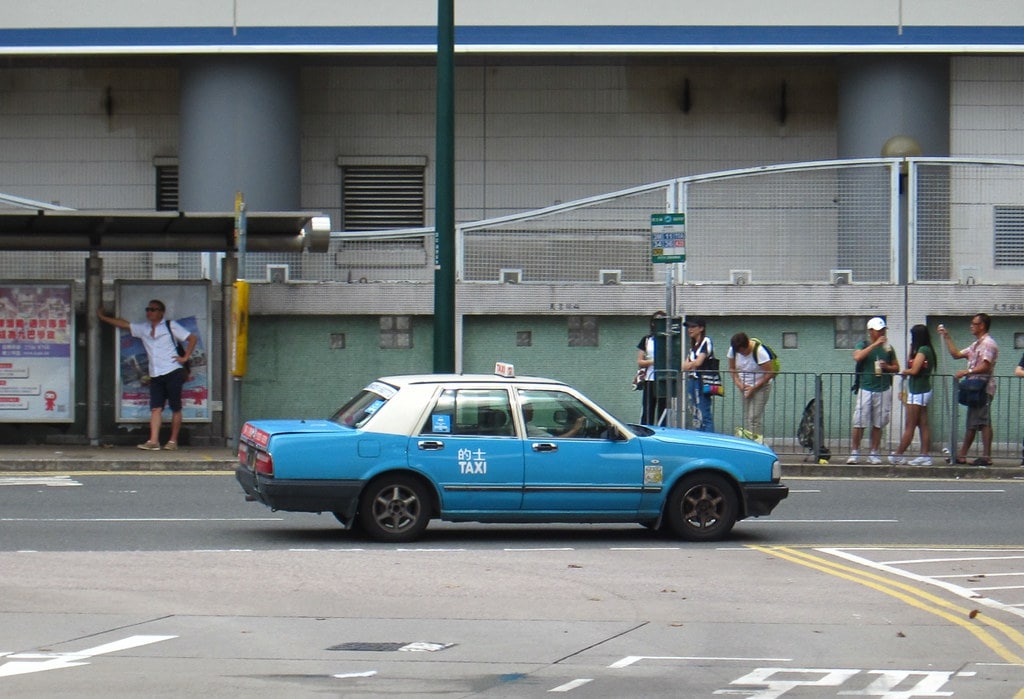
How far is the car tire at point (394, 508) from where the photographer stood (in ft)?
41.3

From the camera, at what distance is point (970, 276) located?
21812 mm

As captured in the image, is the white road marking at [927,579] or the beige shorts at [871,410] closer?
the white road marking at [927,579]

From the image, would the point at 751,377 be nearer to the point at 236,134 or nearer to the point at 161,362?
the point at 161,362

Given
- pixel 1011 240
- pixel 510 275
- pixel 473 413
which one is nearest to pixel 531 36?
pixel 510 275

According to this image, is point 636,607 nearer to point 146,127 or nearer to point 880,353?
point 880,353

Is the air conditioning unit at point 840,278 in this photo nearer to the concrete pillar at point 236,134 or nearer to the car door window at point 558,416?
the concrete pillar at point 236,134

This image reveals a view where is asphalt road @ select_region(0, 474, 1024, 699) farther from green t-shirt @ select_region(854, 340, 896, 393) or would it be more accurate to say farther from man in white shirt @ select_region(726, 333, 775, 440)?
man in white shirt @ select_region(726, 333, 775, 440)

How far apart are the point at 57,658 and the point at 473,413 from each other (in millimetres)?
5096

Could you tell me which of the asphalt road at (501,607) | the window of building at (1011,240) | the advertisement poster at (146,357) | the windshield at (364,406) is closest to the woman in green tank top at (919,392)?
the window of building at (1011,240)

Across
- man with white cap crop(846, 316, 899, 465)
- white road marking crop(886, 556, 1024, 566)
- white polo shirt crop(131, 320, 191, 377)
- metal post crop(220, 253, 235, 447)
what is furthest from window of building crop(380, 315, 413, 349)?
white road marking crop(886, 556, 1024, 566)

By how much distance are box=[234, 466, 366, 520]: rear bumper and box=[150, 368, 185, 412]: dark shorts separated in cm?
773

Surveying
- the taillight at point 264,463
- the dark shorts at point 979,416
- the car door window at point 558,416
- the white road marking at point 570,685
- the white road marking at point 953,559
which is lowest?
the white road marking at point 570,685

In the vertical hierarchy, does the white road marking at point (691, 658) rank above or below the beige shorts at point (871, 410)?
below

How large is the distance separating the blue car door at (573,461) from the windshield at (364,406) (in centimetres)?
108
